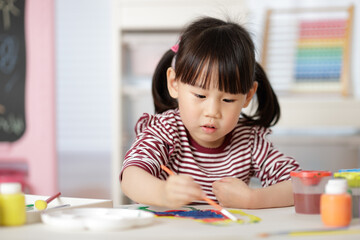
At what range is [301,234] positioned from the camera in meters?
0.72

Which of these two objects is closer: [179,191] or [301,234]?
[301,234]

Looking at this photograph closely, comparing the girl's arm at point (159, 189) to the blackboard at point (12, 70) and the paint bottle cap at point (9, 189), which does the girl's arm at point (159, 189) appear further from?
the blackboard at point (12, 70)

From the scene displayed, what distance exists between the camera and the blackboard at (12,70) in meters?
2.55

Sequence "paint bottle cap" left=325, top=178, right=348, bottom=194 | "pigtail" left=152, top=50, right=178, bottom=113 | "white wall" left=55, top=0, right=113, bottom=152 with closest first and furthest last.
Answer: "paint bottle cap" left=325, top=178, right=348, bottom=194 < "pigtail" left=152, top=50, right=178, bottom=113 < "white wall" left=55, top=0, right=113, bottom=152

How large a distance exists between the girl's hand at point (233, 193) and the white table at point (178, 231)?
157 mm

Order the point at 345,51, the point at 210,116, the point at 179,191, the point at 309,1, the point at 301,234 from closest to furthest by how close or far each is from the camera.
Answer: the point at 301,234 < the point at 179,191 < the point at 210,116 < the point at 345,51 < the point at 309,1

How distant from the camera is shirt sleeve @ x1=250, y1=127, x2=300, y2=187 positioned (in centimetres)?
124

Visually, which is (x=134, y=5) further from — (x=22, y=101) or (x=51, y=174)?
(x=51, y=174)

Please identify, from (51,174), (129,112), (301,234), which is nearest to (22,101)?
(51,174)

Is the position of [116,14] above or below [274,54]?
above

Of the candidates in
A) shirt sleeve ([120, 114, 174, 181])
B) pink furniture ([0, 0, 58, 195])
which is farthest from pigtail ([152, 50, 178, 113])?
pink furniture ([0, 0, 58, 195])

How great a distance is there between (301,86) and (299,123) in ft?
1.26

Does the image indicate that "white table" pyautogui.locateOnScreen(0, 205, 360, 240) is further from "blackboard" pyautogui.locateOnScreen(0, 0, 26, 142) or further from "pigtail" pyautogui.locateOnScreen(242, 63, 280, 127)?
"blackboard" pyautogui.locateOnScreen(0, 0, 26, 142)

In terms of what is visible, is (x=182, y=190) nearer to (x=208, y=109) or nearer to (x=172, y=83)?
(x=208, y=109)
